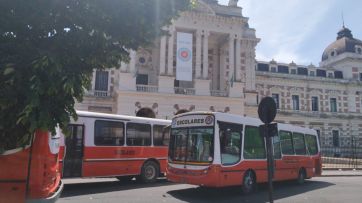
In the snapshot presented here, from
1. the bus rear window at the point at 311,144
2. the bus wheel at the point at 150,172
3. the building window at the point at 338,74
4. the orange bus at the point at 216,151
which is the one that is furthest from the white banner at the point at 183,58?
the building window at the point at 338,74

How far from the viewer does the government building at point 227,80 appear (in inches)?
1282

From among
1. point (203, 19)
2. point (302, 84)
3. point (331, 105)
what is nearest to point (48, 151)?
point (203, 19)

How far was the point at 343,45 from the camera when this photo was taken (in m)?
54.5

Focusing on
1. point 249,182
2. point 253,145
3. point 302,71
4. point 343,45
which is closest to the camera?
point 249,182

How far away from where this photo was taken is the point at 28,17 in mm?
5586

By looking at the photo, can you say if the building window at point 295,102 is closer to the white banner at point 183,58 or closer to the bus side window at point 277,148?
the white banner at point 183,58

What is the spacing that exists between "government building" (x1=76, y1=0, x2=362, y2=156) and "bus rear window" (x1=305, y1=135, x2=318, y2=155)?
11.1 metres

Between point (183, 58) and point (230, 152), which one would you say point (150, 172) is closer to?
point (230, 152)

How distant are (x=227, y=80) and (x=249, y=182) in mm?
25838

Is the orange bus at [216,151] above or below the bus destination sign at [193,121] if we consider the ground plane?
below

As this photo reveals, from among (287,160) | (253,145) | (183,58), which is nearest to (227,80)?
(183,58)

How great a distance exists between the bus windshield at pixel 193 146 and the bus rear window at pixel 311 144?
7.59m

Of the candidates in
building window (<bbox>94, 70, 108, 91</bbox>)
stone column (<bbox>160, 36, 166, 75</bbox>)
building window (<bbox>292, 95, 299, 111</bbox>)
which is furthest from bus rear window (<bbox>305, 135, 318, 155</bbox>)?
building window (<bbox>292, 95, 299, 111</bbox>)

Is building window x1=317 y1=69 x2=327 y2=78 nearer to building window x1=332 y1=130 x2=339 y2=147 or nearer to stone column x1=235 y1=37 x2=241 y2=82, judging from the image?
building window x1=332 y1=130 x2=339 y2=147
